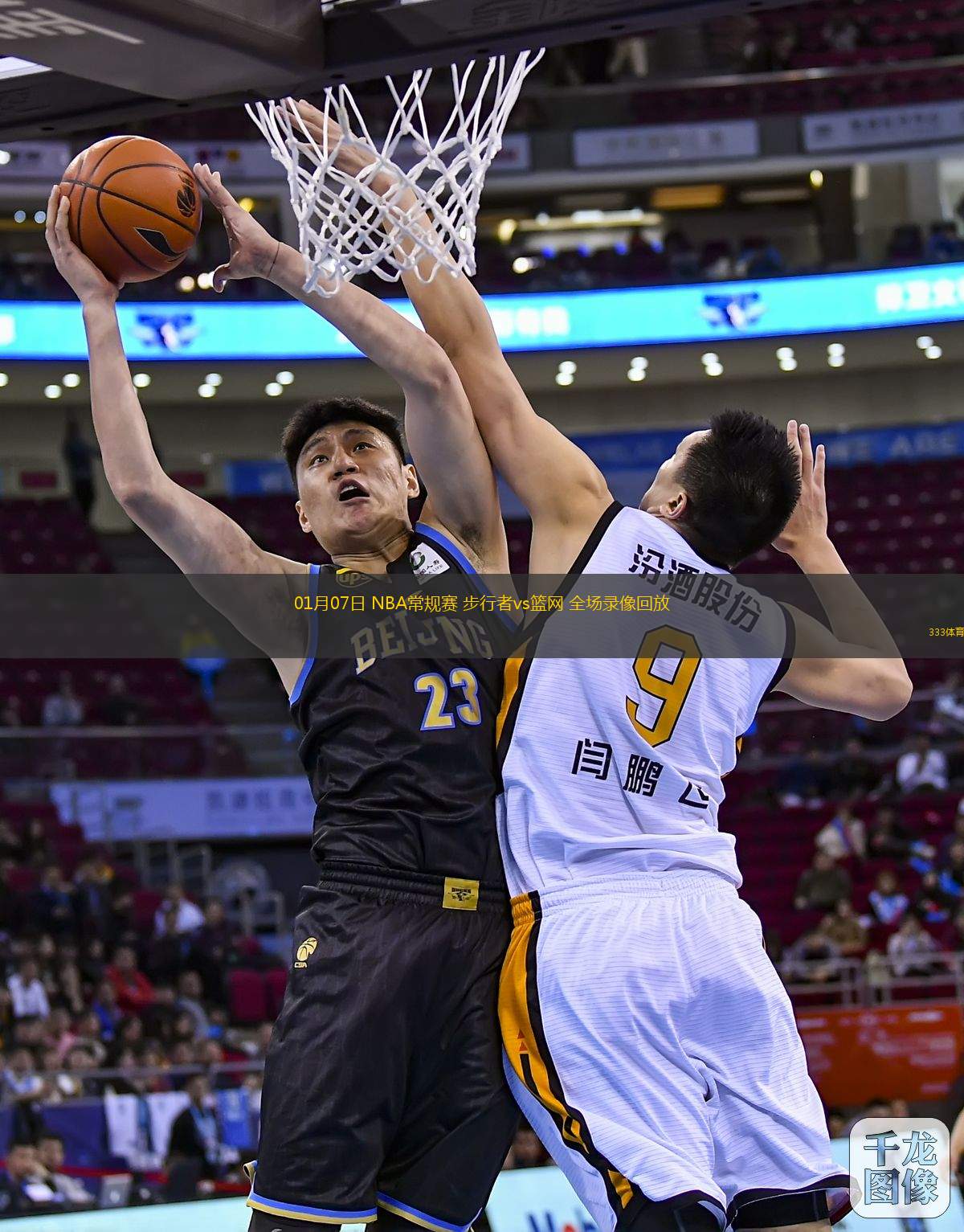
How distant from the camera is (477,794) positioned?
298 cm

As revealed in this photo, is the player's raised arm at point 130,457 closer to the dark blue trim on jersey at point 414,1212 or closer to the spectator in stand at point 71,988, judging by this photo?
the dark blue trim on jersey at point 414,1212

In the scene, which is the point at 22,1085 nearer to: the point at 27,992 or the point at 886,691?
the point at 27,992

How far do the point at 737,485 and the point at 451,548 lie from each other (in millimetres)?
609

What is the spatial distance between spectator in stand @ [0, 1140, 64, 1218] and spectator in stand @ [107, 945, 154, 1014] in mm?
1963

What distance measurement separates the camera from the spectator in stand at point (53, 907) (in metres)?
10.3

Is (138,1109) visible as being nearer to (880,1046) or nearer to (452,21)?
(880,1046)

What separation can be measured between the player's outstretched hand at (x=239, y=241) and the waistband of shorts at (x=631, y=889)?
131 cm

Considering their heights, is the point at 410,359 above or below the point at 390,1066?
above

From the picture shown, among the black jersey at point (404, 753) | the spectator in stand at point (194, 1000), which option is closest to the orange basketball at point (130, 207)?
the black jersey at point (404, 753)

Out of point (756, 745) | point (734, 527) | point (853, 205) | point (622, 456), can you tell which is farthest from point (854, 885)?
point (853, 205)

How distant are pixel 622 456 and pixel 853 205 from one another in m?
4.47

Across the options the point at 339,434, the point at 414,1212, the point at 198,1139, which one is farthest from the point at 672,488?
the point at 198,1139

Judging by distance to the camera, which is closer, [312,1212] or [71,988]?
[312,1212]

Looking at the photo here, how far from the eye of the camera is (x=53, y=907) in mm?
10422
